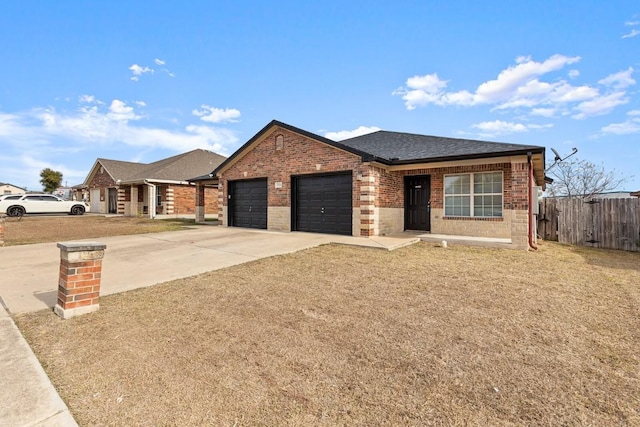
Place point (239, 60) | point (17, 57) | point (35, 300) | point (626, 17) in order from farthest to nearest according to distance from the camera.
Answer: point (239, 60) < point (17, 57) < point (626, 17) < point (35, 300)

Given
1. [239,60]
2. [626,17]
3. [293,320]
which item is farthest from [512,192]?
[239,60]

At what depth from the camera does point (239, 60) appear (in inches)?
473

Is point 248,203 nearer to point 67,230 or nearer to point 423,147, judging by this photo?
point 67,230

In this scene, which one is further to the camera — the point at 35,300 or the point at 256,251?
the point at 256,251

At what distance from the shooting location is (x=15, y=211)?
22.2 m

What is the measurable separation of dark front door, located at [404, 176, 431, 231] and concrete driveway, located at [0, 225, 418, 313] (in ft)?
7.60

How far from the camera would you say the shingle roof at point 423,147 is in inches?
388

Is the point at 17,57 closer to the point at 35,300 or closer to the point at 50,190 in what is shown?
the point at 35,300

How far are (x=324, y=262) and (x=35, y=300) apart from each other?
5009 mm

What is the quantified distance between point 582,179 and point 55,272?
31.9 meters

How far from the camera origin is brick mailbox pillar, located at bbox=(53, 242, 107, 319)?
147 inches

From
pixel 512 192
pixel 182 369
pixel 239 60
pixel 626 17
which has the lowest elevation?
pixel 182 369

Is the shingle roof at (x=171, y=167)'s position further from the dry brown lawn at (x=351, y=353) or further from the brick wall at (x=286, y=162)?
the dry brown lawn at (x=351, y=353)

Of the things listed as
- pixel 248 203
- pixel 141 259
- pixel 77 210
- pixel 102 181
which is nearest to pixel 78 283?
pixel 141 259
